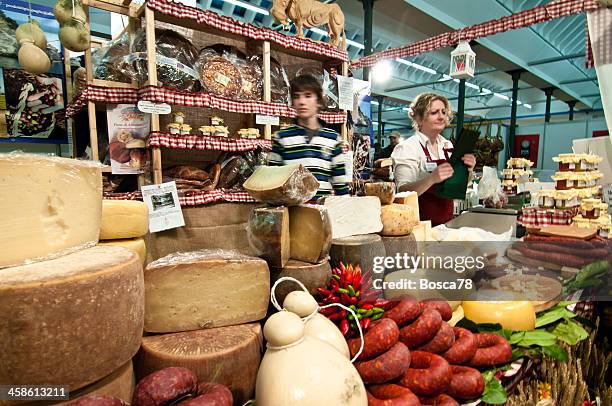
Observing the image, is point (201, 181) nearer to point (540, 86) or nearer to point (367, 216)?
point (367, 216)

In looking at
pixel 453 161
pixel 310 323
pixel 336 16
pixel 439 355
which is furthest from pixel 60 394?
pixel 336 16

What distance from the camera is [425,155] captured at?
8.63 feet

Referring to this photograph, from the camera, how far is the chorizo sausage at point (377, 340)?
0.91 meters

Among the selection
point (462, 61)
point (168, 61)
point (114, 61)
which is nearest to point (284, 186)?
point (168, 61)

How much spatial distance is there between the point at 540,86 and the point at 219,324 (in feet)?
38.3

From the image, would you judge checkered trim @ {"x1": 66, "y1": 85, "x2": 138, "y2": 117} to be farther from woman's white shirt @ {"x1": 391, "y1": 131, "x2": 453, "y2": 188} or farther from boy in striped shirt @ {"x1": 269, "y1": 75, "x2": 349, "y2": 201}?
woman's white shirt @ {"x1": 391, "y1": 131, "x2": 453, "y2": 188}

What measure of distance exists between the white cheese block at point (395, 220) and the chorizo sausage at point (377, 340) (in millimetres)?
569

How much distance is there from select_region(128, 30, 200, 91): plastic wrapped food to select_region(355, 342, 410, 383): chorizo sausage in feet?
7.09

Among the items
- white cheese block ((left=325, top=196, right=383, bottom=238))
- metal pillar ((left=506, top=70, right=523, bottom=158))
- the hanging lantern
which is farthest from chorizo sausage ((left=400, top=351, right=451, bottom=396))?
metal pillar ((left=506, top=70, right=523, bottom=158))

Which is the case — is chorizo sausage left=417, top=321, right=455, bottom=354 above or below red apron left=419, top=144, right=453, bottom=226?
below

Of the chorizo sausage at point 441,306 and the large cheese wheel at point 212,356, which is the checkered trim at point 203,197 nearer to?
the large cheese wheel at point 212,356

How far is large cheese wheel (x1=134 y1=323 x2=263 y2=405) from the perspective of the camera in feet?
2.61

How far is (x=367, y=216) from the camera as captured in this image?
4.61ft

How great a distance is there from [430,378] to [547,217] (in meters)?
2.21
